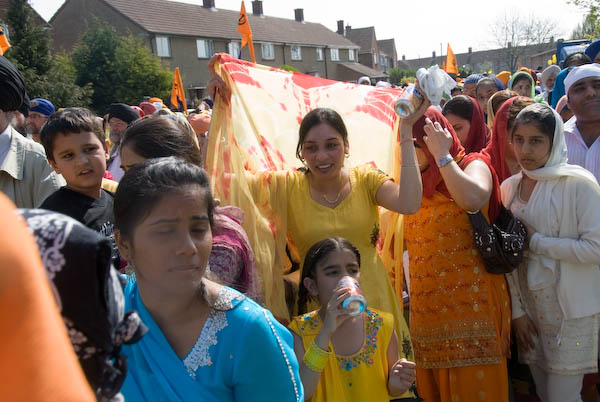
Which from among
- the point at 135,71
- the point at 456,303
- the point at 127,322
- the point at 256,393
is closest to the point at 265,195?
the point at 456,303

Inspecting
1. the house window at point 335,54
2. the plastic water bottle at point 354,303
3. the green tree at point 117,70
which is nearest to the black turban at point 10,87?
the plastic water bottle at point 354,303

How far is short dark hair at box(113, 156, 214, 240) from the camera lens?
1345 mm

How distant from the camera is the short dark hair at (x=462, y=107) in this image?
321 cm

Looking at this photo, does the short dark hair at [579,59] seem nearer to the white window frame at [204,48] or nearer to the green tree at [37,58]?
the green tree at [37,58]

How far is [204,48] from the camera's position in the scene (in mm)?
34469

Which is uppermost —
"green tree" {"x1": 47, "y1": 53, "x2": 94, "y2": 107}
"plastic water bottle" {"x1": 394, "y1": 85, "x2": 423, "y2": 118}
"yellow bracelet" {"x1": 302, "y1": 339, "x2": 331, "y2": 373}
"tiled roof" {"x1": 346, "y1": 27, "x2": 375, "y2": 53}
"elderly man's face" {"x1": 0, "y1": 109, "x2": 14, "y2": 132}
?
"tiled roof" {"x1": 346, "y1": 27, "x2": 375, "y2": 53}

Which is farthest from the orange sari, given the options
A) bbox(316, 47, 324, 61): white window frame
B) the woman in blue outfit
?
bbox(316, 47, 324, 61): white window frame

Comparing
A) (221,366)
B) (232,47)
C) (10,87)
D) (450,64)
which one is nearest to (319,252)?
(221,366)

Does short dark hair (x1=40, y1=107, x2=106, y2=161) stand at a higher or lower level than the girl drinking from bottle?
higher

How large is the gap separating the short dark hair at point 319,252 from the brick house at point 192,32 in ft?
95.7

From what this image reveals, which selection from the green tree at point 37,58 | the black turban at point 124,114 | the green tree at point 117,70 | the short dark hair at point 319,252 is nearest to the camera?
the short dark hair at point 319,252

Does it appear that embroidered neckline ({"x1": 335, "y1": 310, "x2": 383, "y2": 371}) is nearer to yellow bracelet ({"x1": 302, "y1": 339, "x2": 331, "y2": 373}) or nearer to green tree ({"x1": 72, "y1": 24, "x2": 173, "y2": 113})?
yellow bracelet ({"x1": 302, "y1": 339, "x2": 331, "y2": 373})

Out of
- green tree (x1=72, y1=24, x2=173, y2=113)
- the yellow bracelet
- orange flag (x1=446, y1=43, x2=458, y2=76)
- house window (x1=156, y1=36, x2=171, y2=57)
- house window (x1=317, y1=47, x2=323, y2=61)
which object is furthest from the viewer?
house window (x1=317, y1=47, x2=323, y2=61)

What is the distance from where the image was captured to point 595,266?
104 inches
